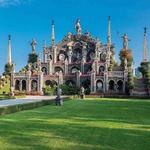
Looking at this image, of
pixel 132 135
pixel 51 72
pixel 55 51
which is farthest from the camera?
pixel 55 51

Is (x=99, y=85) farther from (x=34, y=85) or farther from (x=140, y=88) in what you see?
(x=34, y=85)

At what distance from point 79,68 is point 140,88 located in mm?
24730

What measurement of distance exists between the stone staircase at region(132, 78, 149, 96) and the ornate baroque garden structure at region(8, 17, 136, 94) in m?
1.96

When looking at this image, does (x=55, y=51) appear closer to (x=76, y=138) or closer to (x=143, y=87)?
(x=143, y=87)

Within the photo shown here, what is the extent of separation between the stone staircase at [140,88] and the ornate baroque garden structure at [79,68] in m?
1.96

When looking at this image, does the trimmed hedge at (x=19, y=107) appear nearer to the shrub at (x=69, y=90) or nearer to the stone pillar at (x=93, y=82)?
the shrub at (x=69, y=90)

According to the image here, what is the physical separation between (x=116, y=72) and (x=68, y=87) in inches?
451

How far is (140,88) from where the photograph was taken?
90250mm

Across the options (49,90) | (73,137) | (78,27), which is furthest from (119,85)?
(73,137)

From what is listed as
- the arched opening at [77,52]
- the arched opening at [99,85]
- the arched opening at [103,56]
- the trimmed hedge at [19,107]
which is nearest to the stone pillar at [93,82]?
the arched opening at [99,85]

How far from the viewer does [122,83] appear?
93562mm

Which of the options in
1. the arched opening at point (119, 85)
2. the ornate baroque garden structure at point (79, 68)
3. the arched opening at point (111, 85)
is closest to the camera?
the arched opening at point (119, 85)

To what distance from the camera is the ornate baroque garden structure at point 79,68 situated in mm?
95062

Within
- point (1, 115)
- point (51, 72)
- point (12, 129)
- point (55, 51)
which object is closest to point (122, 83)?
point (51, 72)
